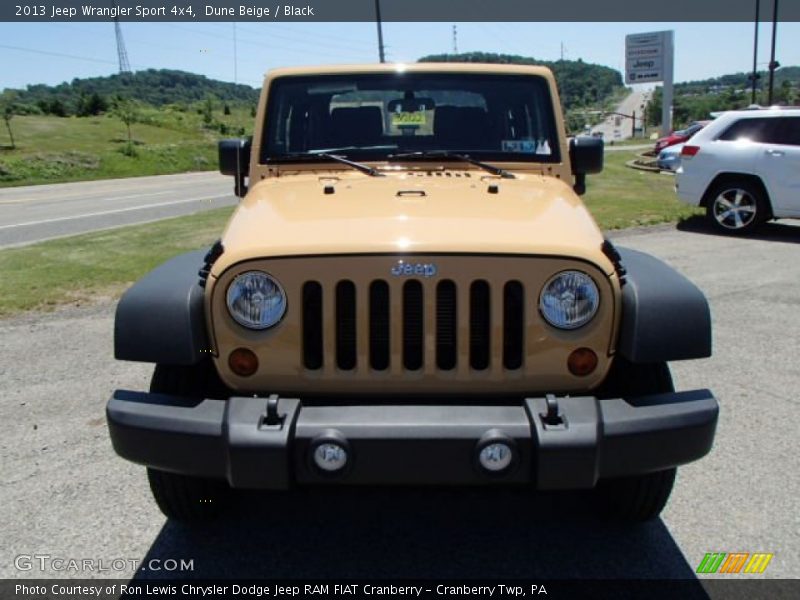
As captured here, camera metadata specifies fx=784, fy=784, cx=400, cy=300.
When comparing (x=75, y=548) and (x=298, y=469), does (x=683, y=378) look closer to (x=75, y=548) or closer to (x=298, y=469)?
(x=298, y=469)

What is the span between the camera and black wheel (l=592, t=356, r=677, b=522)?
2828mm

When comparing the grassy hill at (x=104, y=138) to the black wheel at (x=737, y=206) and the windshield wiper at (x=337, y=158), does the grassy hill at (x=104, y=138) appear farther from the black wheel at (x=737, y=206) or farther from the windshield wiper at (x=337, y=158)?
the windshield wiper at (x=337, y=158)

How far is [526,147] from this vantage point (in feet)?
Result: 13.4

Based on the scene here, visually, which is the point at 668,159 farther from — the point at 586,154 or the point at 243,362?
the point at 243,362

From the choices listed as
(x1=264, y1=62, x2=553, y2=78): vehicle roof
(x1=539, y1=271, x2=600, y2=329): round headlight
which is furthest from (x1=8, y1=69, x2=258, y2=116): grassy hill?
(x1=539, y1=271, x2=600, y2=329): round headlight

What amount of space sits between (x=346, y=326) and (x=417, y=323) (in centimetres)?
25

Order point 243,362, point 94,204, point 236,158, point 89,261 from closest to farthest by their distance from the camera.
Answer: point 243,362
point 236,158
point 89,261
point 94,204

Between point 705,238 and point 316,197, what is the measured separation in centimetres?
839

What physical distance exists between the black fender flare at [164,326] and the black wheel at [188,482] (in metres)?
0.16

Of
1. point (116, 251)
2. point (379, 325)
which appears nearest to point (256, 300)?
point (379, 325)

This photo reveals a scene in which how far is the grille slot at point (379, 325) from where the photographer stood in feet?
8.77

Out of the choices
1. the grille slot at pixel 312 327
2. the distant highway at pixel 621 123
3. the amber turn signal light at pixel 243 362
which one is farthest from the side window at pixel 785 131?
the distant highway at pixel 621 123

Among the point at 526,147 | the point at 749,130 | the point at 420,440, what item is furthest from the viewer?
the point at 749,130

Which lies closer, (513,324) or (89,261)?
(513,324)
